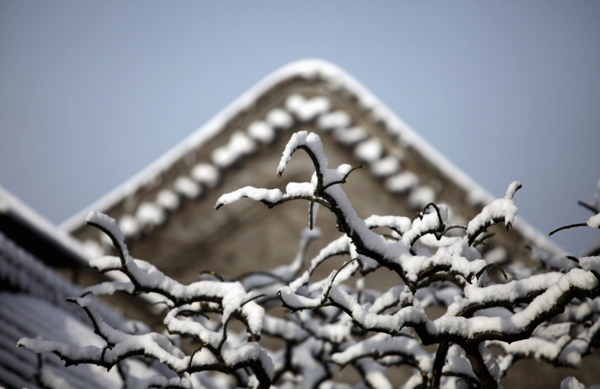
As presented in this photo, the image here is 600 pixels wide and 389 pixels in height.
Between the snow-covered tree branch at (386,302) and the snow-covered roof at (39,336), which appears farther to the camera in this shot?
the snow-covered roof at (39,336)

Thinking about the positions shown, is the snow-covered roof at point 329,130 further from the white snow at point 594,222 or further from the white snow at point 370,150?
the white snow at point 594,222

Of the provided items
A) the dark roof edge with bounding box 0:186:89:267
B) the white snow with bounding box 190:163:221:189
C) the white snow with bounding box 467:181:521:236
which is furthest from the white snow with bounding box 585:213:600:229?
the white snow with bounding box 190:163:221:189

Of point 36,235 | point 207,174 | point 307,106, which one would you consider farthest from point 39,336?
point 307,106

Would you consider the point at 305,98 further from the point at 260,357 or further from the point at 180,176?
the point at 260,357

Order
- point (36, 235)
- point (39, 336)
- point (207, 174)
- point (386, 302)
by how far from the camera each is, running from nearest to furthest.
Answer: point (386, 302) < point (39, 336) < point (36, 235) < point (207, 174)

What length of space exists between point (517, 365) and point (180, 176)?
325 cm

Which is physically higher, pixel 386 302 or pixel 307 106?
pixel 307 106

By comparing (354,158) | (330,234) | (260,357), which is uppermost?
(354,158)

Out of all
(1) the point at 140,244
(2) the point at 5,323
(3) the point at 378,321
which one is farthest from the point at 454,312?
(1) the point at 140,244

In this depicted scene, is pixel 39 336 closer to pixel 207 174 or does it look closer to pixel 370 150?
pixel 207 174

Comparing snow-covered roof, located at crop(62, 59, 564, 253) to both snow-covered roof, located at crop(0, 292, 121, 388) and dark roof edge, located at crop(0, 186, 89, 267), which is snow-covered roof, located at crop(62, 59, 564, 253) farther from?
snow-covered roof, located at crop(0, 292, 121, 388)

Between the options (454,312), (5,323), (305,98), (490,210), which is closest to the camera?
(490,210)

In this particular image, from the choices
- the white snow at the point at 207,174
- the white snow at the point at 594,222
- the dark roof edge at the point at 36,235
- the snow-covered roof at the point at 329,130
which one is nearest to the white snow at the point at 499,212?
the white snow at the point at 594,222

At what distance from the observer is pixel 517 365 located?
13.7 feet
